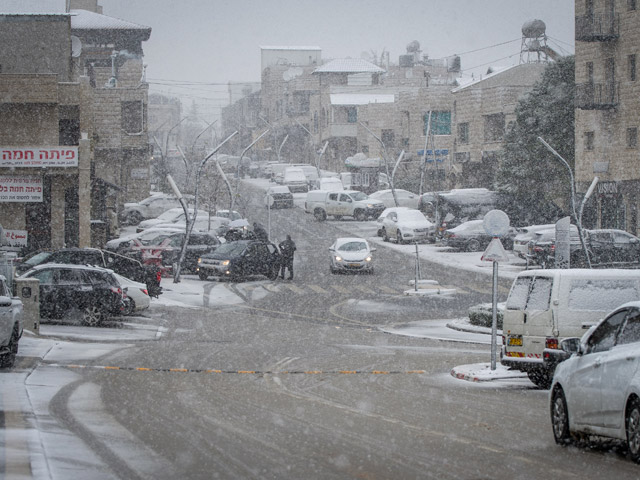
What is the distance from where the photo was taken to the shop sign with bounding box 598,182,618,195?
163 ft

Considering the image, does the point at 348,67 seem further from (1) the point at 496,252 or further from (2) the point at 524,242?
(1) the point at 496,252

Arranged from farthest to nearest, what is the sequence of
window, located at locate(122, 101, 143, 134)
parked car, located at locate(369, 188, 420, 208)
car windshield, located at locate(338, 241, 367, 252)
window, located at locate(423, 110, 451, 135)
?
window, located at locate(423, 110, 451, 135) → parked car, located at locate(369, 188, 420, 208) → window, located at locate(122, 101, 143, 134) → car windshield, located at locate(338, 241, 367, 252)

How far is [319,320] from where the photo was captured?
2902 centimetres

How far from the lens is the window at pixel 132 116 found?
63.7 meters

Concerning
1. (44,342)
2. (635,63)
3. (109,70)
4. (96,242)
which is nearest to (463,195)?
(635,63)

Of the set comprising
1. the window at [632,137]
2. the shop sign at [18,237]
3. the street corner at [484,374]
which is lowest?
the street corner at [484,374]

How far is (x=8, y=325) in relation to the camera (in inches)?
653

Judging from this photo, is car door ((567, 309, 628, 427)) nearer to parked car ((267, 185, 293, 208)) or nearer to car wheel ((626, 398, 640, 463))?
car wheel ((626, 398, 640, 463))

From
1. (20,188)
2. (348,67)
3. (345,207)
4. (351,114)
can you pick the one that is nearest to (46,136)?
(20,188)

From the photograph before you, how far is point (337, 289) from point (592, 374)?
2743 centimetres

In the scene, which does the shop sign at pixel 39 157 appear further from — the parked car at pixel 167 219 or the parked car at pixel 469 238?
the parked car at pixel 469 238

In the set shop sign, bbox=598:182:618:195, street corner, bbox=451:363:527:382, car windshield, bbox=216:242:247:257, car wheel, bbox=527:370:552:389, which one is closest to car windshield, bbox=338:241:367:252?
car windshield, bbox=216:242:247:257

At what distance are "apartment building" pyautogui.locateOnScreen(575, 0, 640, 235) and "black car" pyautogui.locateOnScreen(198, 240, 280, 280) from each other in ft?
60.7

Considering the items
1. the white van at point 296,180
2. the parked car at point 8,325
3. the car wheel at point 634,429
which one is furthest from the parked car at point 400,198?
the car wheel at point 634,429
